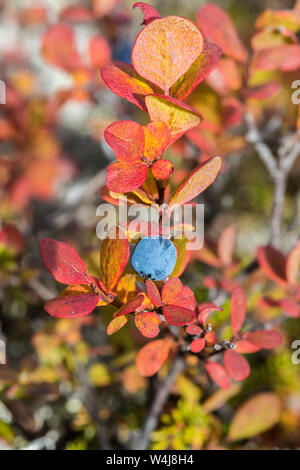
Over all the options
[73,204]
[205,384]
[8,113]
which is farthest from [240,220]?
[8,113]

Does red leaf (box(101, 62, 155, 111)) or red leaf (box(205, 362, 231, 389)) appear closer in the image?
red leaf (box(101, 62, 155, 111))

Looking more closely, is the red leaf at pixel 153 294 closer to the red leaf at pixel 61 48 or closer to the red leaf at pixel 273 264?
the red leaf at pixel 273 264

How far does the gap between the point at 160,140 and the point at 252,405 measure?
64cm

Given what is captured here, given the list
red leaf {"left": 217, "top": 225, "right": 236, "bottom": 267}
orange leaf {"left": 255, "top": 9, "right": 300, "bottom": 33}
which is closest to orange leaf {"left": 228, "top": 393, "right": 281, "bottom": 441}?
red leaf {"left": 217, "top": 225, "right": 236, "bottom": 267}

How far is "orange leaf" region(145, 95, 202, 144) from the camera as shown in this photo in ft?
1.56

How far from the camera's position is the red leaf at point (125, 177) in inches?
18.7

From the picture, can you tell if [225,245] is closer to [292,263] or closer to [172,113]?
[292,263]

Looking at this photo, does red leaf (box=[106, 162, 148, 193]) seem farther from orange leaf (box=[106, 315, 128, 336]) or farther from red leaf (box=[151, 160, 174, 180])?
orange leaf (box=[106, 315, 128, 336])

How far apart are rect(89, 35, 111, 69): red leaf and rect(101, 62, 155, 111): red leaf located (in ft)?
1.98

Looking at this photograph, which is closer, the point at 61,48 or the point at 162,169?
the point at 162,169

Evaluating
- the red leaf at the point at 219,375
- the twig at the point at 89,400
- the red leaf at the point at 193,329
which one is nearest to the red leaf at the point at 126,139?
the red leaf at the point at 193,329

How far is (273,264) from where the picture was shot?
77 centimetres

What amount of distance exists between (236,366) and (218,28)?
542mm

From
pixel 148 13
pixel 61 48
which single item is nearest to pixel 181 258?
pixel 148 13
